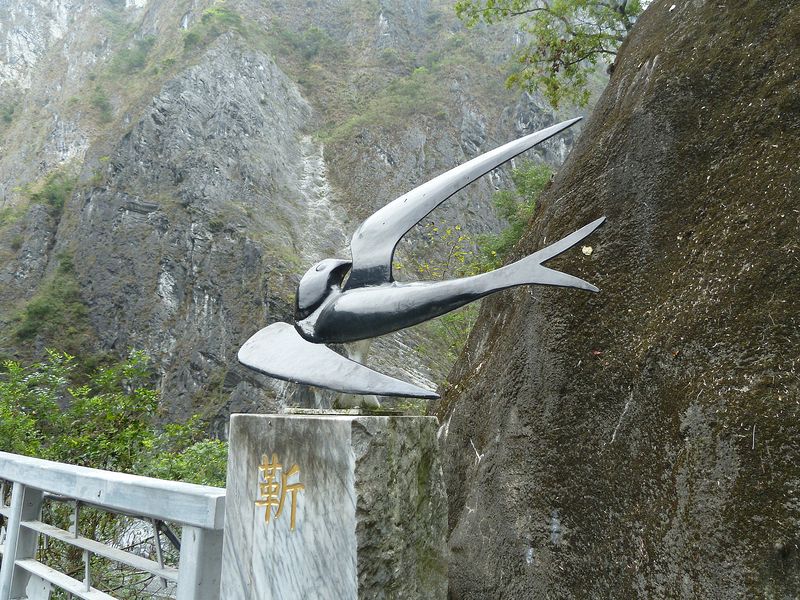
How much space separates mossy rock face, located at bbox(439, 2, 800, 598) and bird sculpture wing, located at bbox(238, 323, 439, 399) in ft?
3.43

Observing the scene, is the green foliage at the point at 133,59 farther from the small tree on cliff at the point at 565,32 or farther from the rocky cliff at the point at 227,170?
the small tree on cliff at the point at 565,32

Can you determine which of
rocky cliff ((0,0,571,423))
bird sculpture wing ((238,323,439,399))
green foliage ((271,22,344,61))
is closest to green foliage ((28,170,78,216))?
rocky cliff ((0,0,571,423))

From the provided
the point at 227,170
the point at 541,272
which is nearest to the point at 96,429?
the point at 541,272

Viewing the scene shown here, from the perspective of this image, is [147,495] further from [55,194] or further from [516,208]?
[55,194]

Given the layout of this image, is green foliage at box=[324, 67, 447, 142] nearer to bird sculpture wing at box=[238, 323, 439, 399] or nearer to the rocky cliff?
the rocky cliff

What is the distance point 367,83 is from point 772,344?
2803 cm

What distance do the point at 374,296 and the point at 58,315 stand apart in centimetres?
2058

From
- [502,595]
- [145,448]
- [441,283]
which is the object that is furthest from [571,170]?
[145,448]

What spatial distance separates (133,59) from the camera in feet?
99.5

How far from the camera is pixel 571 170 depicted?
3697 mm

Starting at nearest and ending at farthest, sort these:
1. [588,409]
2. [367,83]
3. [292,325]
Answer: [292,325] < [588,409] < [367,83]

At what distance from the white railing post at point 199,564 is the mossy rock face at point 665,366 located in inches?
53.5

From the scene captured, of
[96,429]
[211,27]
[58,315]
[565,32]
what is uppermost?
[211,27]

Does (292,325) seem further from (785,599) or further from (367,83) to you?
(367,83)
